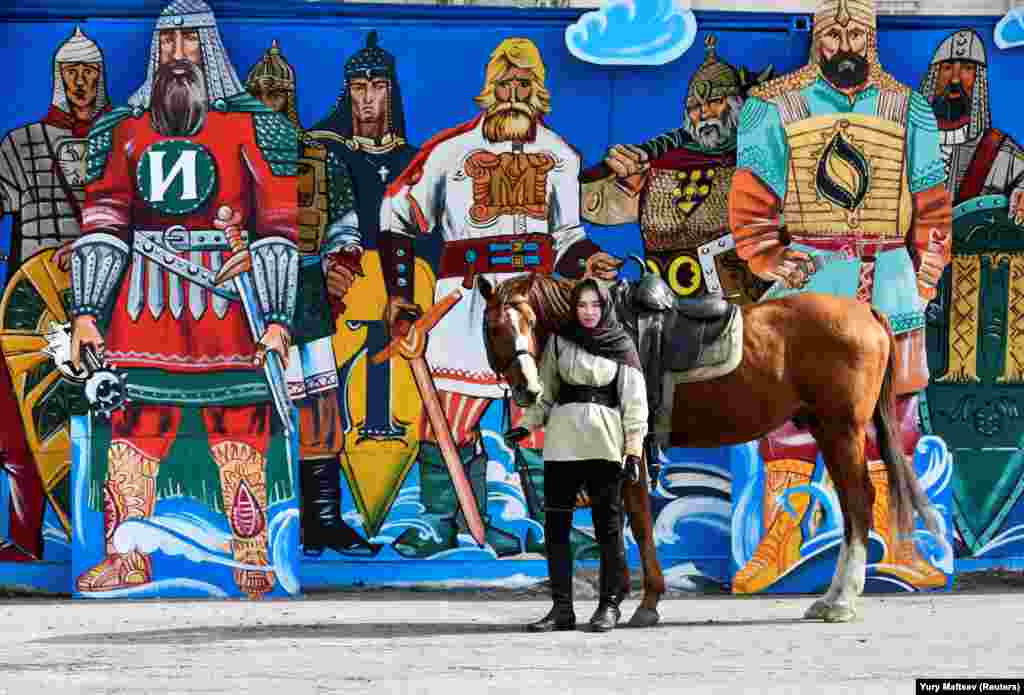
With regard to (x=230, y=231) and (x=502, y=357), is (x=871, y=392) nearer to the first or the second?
(x=502, y=357)

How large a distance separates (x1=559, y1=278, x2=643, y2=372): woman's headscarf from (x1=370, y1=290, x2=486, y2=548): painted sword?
8.28 ft

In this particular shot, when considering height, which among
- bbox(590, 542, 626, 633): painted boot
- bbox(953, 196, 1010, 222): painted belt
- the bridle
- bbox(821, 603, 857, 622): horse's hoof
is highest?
bbox(953, 196, 1010, 222): painted belt

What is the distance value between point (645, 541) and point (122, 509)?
3.60 metres

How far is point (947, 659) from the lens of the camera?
873 centimetres

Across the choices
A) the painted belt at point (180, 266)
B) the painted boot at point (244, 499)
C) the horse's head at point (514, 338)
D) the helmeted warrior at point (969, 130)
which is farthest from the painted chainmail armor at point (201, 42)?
the helmeted warrior at point (969, 130)

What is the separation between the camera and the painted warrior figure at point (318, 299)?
40.1ft

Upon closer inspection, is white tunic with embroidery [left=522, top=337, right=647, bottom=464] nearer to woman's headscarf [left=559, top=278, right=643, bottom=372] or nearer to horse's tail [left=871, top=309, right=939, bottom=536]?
woman's headscarf [left=559, top=278, right=643, bottom=372]

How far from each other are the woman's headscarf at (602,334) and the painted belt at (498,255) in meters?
2.42

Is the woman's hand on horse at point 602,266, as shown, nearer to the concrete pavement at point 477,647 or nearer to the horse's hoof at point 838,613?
the concrete pavement at point 477,647

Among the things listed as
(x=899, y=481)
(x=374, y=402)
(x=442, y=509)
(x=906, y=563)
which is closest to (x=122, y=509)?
(x=374, y=402)

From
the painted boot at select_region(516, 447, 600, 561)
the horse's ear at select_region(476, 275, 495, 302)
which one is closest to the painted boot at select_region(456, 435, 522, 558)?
the painted boot at select_region(516, 447, 600, 561)

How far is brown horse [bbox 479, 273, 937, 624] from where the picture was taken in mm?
10633

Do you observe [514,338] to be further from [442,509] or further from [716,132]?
[716,132]

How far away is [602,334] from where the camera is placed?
9.82 meters
